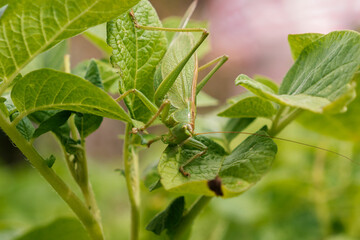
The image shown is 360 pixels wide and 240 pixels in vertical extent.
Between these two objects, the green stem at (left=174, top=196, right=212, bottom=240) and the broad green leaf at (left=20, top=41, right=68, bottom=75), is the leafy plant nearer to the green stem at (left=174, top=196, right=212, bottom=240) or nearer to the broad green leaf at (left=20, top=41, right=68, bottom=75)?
the green stem at (left=174, top=196, right=212, bottom=240)

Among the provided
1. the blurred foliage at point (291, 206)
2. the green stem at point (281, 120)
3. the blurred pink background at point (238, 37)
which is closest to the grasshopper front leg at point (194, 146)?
the green stem at point (281, 120)

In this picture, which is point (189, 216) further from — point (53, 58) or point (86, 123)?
point (53, 58)

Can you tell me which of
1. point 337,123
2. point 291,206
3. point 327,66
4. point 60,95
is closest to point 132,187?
point 60,95

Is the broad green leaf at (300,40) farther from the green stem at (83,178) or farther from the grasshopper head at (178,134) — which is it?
the green stem at (83,178)

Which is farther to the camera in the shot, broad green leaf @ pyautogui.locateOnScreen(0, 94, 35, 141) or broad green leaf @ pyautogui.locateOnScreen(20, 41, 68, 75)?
broad green leaf @ pyautogui.locateOnScreen(20, 41, 68, 75)

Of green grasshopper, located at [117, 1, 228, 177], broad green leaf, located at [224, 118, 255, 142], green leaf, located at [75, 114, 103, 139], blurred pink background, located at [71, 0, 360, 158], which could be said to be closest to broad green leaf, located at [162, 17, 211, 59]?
green grasshopper, located at [117, 1, 228, 177]

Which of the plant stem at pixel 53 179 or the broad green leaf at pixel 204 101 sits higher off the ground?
the plant stem at pixel 53 179

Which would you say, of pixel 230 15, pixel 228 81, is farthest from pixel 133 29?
pixel 228 81

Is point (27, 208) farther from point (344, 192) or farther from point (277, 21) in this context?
point (277, 21)

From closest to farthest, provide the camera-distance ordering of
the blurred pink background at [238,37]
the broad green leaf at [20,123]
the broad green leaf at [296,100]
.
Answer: the broad green leaf at [296,100] → the broad green leaf at [20,123] → the blurred pink background at [238,37]
